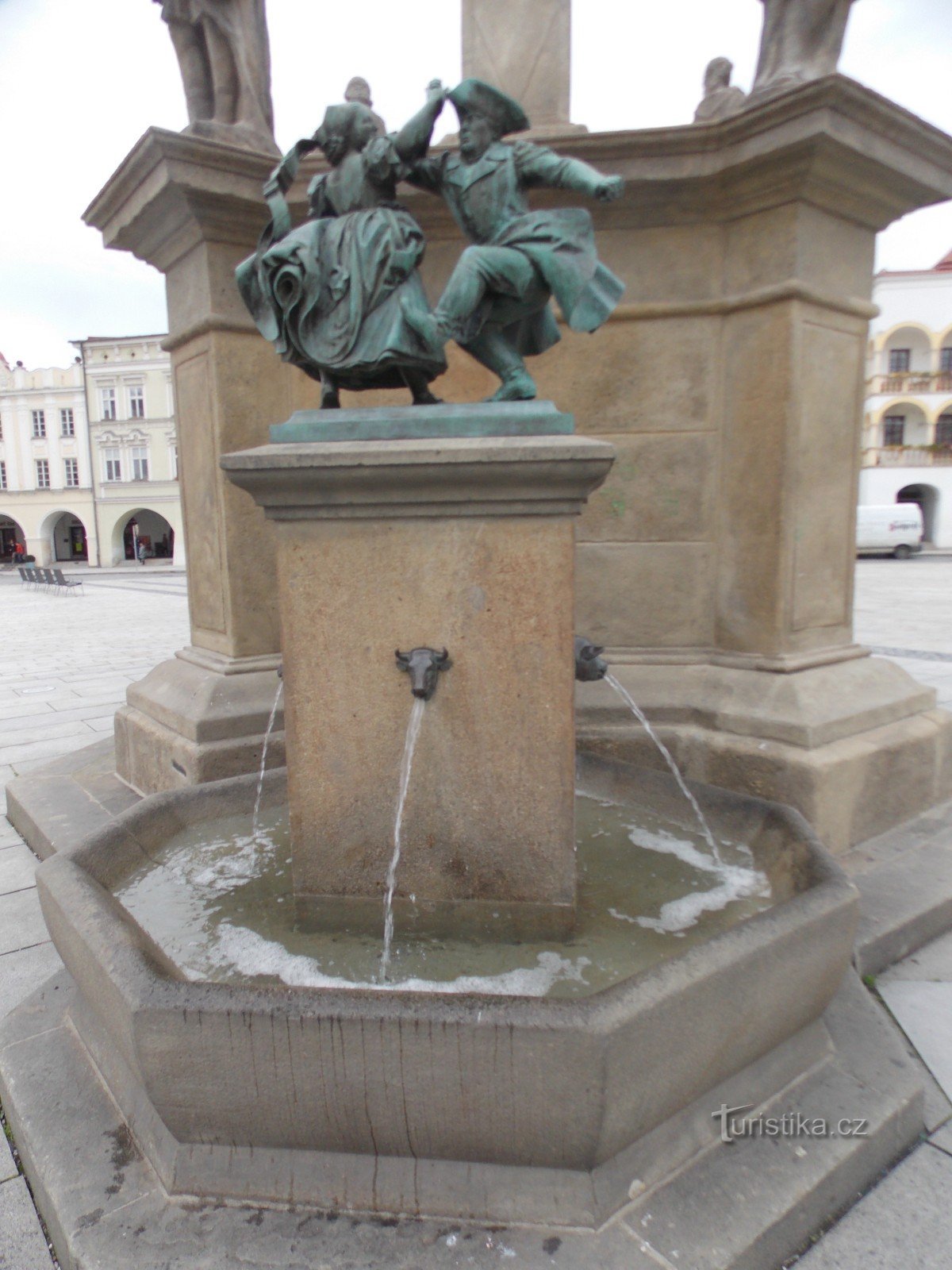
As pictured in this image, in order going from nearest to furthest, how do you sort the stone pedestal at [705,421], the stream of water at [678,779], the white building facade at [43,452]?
the stream of water at [678,779]
the stone pedestal at [705,421]
the white building facade at [43,452]

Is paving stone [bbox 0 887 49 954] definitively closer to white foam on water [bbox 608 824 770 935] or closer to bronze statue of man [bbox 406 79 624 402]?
white foam on water [bbox 608 824 770 935]

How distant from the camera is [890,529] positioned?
28.4 meters

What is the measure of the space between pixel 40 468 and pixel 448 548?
2121 inches

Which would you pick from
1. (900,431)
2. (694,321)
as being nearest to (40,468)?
(900,431)

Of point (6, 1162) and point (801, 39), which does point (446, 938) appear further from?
point (801, 39)

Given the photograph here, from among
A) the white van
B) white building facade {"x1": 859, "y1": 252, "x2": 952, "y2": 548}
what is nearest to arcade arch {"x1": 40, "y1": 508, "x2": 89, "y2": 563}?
the white van

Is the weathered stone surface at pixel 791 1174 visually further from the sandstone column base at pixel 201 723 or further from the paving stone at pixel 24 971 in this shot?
the sandstone column base at pixel 201 723

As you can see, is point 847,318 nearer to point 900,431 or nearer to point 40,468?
point 900,431

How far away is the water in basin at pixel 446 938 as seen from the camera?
6.87 ft

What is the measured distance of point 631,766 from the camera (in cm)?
332

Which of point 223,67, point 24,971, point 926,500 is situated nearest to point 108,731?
point 24,971

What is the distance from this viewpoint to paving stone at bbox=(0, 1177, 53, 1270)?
164 centimetres

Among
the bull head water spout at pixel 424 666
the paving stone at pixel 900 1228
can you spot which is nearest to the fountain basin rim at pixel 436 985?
the paving stone at pixel 900 1228

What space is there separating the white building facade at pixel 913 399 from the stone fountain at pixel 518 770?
117 feet
